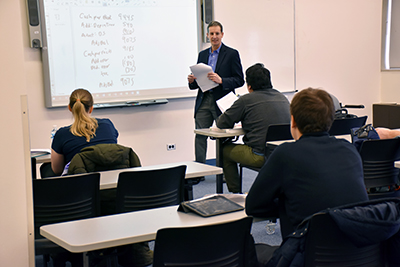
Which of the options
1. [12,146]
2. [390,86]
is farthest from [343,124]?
[390,86]

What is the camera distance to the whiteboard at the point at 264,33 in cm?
601

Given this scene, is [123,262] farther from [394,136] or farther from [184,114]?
[184,114]

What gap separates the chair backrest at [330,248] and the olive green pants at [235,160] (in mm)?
2292

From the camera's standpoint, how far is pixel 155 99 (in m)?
5.59

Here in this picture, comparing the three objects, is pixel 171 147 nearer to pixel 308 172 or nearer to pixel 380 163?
pixel 380 163

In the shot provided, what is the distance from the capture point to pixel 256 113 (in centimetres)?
388

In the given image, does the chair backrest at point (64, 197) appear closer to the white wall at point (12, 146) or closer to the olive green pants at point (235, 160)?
the white wall at point (12, 146)

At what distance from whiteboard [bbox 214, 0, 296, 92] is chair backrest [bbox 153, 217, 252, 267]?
15.4ft

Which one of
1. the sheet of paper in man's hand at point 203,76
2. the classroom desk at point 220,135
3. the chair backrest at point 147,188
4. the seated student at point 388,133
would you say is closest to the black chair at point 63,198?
the chair backrest at point 147,188

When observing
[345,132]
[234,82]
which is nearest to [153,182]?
[345,132]

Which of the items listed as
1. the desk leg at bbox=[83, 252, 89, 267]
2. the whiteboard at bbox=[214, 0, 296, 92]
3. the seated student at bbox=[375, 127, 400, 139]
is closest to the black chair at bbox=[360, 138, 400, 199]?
the seated student at bbox=[375, 127, 400, 139]

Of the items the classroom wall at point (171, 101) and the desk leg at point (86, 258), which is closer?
the desk leg at point (86, 258)

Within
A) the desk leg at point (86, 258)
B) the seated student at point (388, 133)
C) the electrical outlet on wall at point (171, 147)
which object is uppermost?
the seated student at point (388, 133)

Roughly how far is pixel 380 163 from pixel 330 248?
65.8 inches
